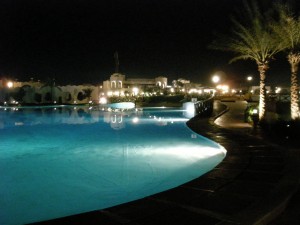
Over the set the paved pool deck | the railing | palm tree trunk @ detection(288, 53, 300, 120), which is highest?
palm tree trunk @ detection(288, 53, 300, 120)

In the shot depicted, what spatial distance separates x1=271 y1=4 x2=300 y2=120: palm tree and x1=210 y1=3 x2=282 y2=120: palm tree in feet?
1.84

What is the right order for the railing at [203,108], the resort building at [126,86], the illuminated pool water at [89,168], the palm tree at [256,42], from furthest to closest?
the resort building at [126,86] < the railing at [203,108] < the palm tree at [256,42] < the illuminated pool water at [89,168]

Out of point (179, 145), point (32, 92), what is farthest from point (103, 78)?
point (179, 145)

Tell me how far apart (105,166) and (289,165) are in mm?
4289

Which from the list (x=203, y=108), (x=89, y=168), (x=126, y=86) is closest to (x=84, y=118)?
(x=203, y=108)

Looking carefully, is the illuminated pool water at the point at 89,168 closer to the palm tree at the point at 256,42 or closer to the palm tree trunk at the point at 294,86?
the palm tree trunk at the point at 294,86

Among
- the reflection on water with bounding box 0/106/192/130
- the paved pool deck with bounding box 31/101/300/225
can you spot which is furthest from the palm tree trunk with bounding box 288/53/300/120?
the paved pool deck with bounding box 31/101/300/225

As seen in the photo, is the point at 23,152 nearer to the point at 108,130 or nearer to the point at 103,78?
the point at 108,130

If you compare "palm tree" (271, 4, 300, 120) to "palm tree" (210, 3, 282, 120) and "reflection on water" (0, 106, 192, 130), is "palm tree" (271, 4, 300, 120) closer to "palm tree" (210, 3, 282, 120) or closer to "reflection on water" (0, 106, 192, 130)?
"palm tree" (210, 3, 282, 120)

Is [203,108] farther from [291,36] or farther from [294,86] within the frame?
[291,36]

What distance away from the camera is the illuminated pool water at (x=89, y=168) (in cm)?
606

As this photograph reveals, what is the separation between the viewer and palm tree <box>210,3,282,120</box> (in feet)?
53.0

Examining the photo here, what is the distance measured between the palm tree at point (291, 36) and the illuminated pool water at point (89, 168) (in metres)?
4.90

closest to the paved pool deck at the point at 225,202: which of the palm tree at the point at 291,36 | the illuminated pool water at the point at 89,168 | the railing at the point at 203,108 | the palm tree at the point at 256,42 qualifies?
the illuminated pool water at the point at 89,168
